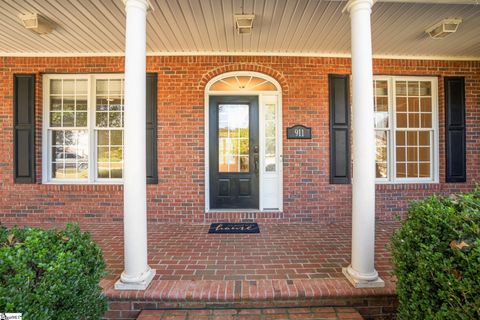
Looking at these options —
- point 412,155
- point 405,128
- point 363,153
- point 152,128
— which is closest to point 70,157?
point 152,128

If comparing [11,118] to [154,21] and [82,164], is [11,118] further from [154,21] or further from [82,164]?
[154,21]

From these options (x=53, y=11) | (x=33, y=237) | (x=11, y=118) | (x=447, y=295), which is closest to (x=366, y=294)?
(x=447, y=295)

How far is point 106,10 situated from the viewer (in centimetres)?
316

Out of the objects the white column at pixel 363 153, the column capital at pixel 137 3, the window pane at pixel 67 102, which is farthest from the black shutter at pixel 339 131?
the window pane at pixel 67 102

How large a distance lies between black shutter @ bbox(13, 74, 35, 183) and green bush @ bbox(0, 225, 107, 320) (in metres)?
3.25

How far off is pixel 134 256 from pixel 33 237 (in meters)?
0.91

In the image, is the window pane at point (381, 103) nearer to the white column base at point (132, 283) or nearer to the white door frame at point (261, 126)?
the white door frame at point (261, 126)

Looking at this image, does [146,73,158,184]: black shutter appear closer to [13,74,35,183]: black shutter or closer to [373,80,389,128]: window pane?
[13,74,35,183]: black shutter

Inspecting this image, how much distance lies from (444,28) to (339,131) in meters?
1.93

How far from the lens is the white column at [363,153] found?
2.46 m

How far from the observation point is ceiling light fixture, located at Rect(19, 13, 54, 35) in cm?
327

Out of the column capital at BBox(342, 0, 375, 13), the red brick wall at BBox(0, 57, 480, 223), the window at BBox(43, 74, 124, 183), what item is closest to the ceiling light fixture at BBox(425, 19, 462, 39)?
the red brick wall at BBox(0, 57, 480, 223)

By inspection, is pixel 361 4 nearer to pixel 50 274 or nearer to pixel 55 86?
pixel 50 274

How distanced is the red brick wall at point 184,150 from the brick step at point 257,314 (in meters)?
2.13
